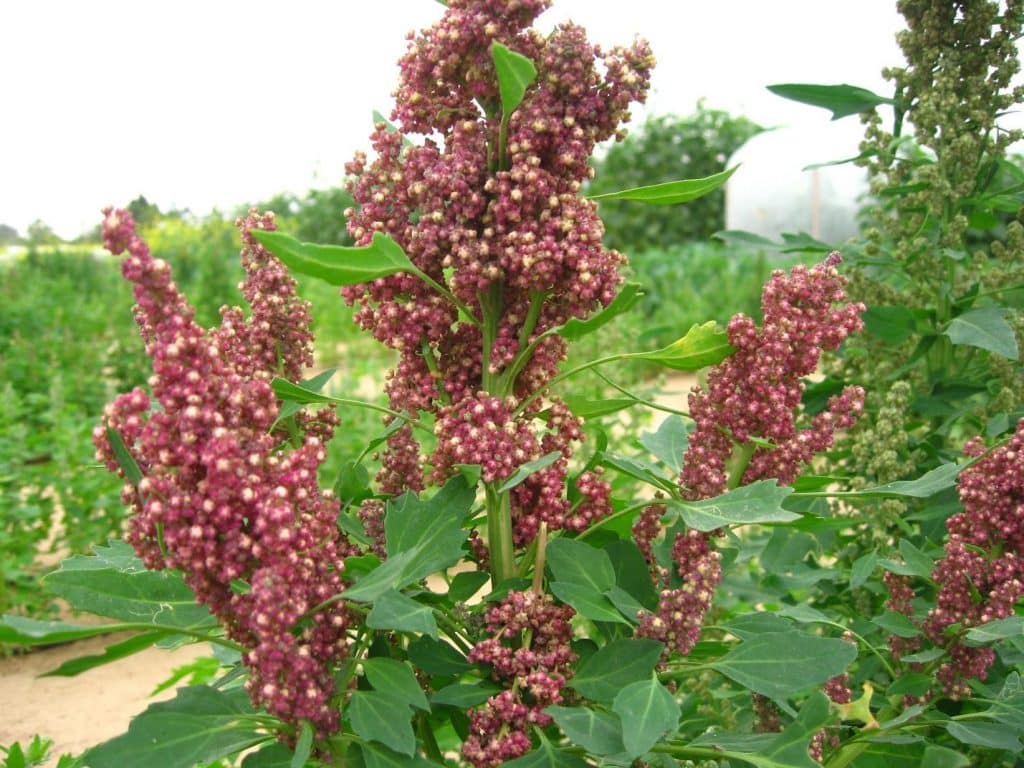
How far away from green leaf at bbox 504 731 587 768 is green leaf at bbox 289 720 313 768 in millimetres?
238

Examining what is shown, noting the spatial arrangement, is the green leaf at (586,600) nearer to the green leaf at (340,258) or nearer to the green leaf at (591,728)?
the green leaf at (591,728)

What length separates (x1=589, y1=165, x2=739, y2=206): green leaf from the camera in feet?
4.05

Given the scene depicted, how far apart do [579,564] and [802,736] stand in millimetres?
319

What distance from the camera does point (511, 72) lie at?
112 cm

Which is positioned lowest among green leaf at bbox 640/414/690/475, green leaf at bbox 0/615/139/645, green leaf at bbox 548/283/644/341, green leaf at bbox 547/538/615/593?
green leaf at bbox 547/538/615/593

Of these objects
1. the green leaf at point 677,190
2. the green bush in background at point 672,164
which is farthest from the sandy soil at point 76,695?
the green bush in background at point 672,164

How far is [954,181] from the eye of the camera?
2137mm

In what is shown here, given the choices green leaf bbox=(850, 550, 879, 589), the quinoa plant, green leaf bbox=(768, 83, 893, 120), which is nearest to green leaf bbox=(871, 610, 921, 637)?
the quinoa plant

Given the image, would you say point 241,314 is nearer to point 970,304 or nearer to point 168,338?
point 168,338

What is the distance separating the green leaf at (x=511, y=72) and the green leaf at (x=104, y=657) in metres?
0.72

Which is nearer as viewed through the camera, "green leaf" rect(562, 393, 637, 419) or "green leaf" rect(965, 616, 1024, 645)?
"green leaf" rect(965, 616, 1024, 645)

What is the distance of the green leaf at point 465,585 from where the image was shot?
4.47ft

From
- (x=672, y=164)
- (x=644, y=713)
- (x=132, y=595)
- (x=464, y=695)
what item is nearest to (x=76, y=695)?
(x=132, y=595)

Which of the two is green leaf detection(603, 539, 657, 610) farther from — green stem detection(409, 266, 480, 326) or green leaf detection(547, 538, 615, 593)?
green stem detection(409, 266, 480, 326)
